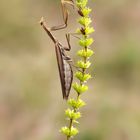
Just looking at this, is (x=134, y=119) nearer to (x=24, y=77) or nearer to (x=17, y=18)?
(x=24, y=77)

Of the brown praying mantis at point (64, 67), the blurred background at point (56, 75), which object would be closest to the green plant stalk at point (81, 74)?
the brown praying mantis at point (64, 67)

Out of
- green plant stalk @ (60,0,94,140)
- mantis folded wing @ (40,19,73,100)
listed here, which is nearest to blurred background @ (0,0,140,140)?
mantis folded wing @ (40,19,73,100)

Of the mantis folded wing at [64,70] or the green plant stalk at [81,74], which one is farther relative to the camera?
the mantis folded wing at [64,70]

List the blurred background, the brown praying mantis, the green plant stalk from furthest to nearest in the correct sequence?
the blurred background < the brown praying mantis < the green plant stalk

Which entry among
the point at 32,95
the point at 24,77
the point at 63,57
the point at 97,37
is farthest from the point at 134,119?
the point at 63,57

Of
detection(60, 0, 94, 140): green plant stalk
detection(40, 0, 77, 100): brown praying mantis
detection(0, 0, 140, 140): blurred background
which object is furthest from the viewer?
detection(0, 0, 140, 140): blurred background

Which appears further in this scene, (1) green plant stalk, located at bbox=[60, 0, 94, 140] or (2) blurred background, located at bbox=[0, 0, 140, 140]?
(2) blurred background, located at bbox=[0, 0, 140, 140]

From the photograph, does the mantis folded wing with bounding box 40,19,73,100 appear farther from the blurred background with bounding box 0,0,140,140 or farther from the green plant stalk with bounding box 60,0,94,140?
the blurred background with bounding box 0,0,140,140

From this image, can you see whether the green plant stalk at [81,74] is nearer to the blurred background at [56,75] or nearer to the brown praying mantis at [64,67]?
the brown praying mantis at [64,67]
